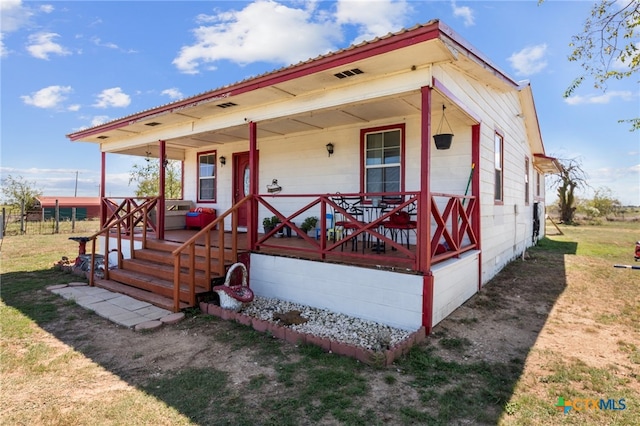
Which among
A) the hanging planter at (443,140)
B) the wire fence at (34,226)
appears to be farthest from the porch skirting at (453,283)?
the wire fence at (34,226)

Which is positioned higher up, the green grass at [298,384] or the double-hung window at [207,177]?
the double-hung window at [207,177]

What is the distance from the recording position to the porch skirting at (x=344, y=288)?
13.0 ft

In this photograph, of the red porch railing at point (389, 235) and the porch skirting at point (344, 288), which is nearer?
the porch skirting at point (344, 288)

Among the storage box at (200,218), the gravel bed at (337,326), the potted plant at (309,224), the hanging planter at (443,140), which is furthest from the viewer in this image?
the storage box at (200,218)

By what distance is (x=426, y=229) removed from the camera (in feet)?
12.7

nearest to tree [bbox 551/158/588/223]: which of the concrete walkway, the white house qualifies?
the white house

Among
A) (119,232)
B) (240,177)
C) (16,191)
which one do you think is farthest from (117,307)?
(16,191)

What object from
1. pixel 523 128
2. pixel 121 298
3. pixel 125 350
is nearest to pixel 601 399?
pixel 125 350

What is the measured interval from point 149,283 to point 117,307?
0.62 m

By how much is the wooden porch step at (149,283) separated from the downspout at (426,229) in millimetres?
2947

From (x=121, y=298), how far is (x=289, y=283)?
262 cm

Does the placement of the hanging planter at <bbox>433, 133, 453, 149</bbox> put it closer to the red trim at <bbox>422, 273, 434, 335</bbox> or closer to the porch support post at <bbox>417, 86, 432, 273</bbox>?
the porch support post at <bbox>417, 86, 432, 273</bbox>

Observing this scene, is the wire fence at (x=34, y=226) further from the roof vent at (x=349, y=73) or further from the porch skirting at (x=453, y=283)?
the porch skirting at (x=453, y=283)

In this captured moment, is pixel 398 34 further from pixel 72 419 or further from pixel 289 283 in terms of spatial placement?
pixel 72 419
